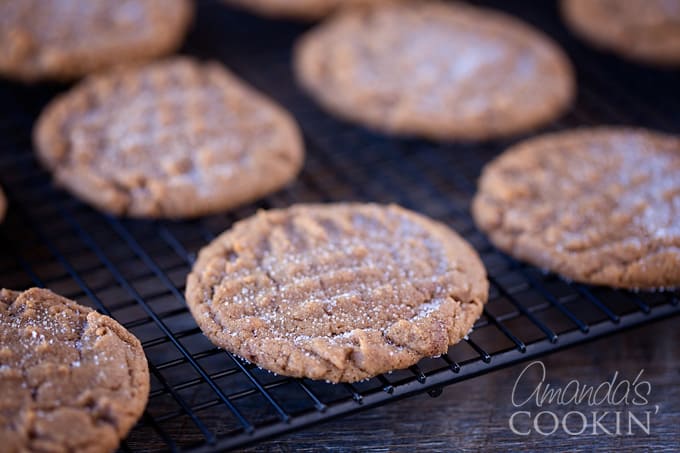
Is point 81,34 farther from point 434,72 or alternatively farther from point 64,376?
point 64,376

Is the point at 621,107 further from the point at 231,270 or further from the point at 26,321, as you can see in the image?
the point at 26,321

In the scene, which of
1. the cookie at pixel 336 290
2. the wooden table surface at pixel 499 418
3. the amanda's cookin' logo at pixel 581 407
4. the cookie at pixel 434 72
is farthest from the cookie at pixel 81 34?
the amanda's cookin' logo at pixel 581 407

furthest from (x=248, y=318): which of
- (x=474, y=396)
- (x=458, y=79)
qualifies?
(x=458, y=79)

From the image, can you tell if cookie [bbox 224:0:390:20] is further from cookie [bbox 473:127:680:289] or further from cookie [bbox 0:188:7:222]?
cookie [bbox 0:188:7:222]

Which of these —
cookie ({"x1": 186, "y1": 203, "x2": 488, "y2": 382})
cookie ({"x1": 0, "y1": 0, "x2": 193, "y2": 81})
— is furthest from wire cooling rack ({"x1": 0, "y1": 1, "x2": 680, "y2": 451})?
cookie ({"x1": 0, "y1": 0, "x2": 193, "y2": 81})

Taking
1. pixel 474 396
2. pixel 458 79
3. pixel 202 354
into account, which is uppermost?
pixel 458 79
